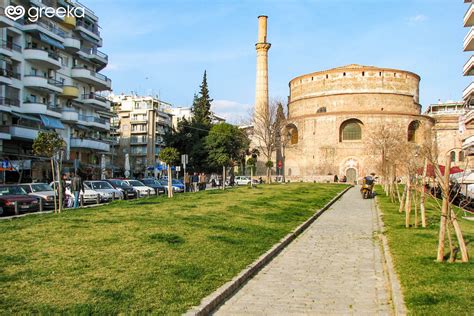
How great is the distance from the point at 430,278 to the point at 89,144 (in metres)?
39.5

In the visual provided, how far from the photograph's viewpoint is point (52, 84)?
3762 cm

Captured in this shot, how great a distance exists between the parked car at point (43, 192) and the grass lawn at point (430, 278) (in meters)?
13.5

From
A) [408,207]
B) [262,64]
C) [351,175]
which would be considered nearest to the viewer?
[408,207]

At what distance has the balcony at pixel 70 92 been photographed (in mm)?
39844

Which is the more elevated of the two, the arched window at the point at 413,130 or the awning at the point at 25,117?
the arched window at the point at 413,130

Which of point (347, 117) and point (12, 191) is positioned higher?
point (347, 117)

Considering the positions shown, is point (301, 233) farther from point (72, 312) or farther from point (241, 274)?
point (72, 312)

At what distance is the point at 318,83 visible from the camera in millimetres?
67062

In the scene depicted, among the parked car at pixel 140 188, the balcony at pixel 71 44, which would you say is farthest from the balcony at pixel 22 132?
the parked car at pixel 140 188

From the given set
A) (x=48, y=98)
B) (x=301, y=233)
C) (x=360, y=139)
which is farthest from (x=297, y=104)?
(x=301, y=233)

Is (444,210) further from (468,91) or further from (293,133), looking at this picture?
(293,133)

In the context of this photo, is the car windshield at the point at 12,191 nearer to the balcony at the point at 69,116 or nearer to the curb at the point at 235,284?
the curb at the point at 235,284

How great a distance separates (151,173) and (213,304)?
69980mm
